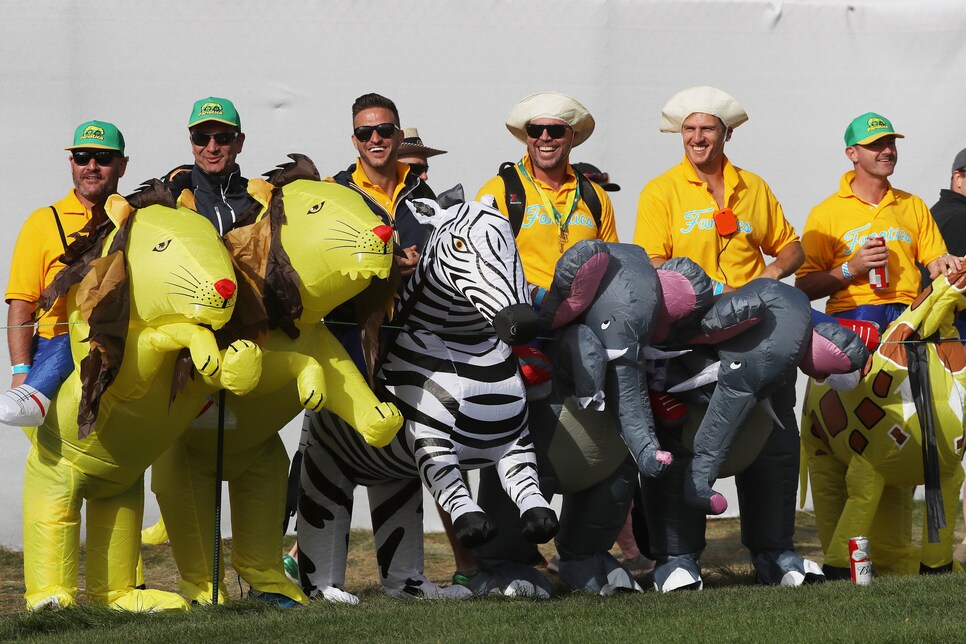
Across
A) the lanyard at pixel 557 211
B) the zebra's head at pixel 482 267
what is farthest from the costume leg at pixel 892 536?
the zebra's head at pixel 482 267

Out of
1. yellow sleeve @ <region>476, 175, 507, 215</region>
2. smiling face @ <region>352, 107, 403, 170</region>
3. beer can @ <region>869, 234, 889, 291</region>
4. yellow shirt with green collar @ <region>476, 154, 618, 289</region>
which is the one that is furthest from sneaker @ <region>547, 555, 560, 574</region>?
smiling face @ <region>352, 107, 403, 170</region>

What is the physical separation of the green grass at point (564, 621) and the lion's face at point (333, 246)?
99 cm

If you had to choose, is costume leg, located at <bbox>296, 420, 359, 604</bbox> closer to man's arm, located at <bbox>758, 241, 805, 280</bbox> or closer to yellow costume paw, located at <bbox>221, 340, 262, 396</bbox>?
yellow costume paw, located at <bbox>221, 340, 262, 396</bbox>

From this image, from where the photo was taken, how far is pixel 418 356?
15.4 ft

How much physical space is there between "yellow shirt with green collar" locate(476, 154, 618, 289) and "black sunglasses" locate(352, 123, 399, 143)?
0.41 meters

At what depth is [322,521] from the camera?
498 cm

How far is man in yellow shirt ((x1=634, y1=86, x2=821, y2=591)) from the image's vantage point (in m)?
5.20

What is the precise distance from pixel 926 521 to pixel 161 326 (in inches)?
124

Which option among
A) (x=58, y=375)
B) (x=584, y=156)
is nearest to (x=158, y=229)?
(x=58, y=375)

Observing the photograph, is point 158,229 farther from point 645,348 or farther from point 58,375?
point 645,348

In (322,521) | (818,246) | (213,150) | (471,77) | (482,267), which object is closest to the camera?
(482,267)

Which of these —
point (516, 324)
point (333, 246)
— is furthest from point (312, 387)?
point (516, 324)

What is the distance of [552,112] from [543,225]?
45 cm

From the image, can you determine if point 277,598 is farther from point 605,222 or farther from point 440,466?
point 605,222
